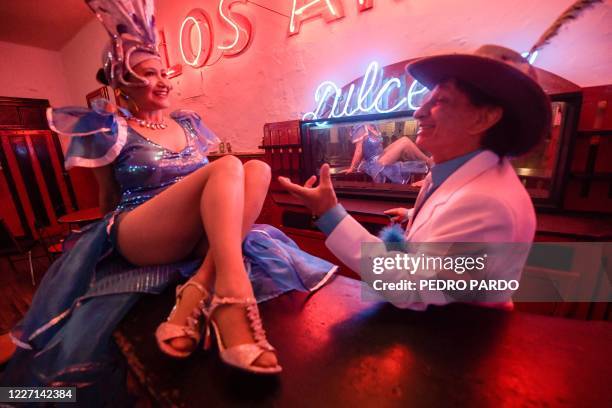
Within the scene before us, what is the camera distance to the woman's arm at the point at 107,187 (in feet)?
3.88

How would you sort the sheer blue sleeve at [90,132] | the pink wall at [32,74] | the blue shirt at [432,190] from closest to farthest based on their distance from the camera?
the blue shirt at [432,190] → the sheer blue sleeve at [90,132] → the pink wall at [32,74]

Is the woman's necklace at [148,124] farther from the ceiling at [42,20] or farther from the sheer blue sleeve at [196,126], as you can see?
the ceiling at [42,20]

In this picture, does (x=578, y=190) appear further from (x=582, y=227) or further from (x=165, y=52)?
(x=165, y=52)

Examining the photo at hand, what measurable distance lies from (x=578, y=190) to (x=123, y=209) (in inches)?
90.1

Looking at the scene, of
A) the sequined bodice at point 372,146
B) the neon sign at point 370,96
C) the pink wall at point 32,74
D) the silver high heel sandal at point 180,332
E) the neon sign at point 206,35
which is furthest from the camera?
the pink wall at point 32,74

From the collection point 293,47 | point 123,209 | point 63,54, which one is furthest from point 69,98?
point 123,209

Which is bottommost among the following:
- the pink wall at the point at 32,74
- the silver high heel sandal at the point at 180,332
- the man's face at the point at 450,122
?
the silver high heel sandal at the point at 180,332

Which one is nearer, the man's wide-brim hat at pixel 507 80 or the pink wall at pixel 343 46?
the man's wide-brim hat at pixel 507 80

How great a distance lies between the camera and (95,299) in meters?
0.86

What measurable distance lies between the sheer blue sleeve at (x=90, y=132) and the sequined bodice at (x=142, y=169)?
5 centimetres

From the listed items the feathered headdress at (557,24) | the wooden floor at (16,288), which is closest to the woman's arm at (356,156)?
the feathered headdress at (557,24)

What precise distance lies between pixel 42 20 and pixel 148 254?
16.7 ft

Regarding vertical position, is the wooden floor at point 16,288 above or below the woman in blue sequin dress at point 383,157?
below

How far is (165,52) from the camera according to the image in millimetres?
3506
